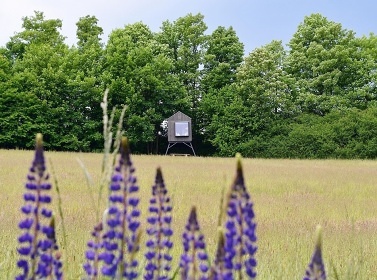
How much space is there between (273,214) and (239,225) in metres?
10.3

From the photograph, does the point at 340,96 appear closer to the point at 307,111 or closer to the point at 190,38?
the point at 307,111

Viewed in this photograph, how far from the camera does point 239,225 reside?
1.65 m

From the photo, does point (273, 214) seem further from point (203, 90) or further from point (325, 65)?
point (203, 90)

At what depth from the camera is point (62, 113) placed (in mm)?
44812

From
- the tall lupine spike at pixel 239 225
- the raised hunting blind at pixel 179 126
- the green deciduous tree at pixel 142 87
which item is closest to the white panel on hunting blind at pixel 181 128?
the raised hunting blind at pixel 179 126

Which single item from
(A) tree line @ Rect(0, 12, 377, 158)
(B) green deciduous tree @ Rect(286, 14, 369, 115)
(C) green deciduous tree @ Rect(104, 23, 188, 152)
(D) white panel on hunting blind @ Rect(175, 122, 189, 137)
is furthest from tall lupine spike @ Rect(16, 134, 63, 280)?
(B) green deciduous tree @ Rect(286, 14, 369, 115)

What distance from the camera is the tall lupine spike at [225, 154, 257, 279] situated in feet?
5.25

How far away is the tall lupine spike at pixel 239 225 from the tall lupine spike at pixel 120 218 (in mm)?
272

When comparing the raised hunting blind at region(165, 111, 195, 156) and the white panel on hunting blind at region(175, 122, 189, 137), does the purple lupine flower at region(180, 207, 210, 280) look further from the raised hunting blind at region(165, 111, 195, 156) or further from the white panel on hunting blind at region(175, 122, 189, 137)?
the white panel on hunting blind at region(175, 122, 189, 137)

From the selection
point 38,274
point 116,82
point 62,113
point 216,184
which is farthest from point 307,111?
point 38,274

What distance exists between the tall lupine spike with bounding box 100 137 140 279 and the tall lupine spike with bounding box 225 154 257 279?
272 mm

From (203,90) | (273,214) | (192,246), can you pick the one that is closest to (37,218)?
(192,246)

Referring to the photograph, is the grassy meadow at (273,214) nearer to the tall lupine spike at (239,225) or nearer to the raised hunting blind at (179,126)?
the tall lupine spike at (239,225)

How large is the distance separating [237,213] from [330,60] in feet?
160
